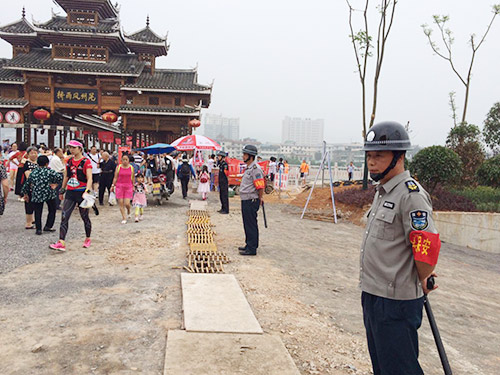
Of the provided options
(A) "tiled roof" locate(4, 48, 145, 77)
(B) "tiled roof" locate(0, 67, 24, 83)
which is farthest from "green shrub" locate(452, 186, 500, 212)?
(B) "tiled roof" locate(0, 67, 24, 83)

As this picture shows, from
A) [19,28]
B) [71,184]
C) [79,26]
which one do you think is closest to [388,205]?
[71,184]

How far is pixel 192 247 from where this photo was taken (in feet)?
22.5

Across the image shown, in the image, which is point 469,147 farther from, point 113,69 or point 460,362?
point 113,69

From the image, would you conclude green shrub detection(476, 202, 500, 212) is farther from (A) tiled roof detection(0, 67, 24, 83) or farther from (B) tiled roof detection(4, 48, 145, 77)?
(A) tiled roof detection(0, 67, 24, 83)

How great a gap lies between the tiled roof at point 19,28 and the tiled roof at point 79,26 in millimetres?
1235

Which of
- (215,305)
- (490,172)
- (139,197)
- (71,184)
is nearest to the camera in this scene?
(215,305)

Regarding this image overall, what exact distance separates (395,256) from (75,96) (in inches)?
1115

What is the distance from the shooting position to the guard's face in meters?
2.41

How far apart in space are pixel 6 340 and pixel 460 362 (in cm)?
416

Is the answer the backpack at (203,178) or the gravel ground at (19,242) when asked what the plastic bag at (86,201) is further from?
the backpack at (203,178)

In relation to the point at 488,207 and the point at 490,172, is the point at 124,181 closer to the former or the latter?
the point at 488,207

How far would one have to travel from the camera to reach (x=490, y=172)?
14.2m

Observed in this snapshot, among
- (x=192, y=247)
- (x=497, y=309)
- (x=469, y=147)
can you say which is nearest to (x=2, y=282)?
(x=192, y=247)

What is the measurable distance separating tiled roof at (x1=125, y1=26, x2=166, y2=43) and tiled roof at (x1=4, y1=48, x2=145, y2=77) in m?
1.76
